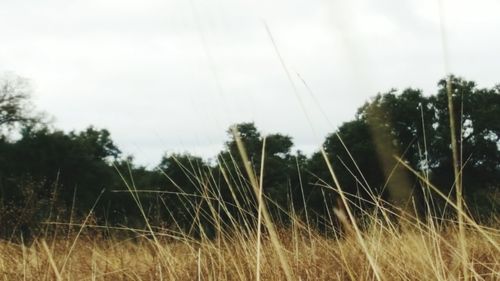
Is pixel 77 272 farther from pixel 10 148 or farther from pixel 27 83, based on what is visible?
pixel 27 83

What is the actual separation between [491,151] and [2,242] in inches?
994

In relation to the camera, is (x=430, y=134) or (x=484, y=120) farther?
(x=484, y=120)

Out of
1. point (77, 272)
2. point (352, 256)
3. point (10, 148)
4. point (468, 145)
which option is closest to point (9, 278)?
point (77, 272)

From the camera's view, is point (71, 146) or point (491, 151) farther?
point (71, 146)

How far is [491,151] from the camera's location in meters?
25.6

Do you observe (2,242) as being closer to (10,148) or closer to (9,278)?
(9,278)

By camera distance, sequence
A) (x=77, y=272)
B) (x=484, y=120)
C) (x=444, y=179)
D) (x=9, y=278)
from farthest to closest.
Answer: (x=484, y=120), (x=444, y=179), (x=77, y=272), (x=9, y=278)

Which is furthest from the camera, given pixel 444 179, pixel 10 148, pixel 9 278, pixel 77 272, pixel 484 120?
pixel 10 148

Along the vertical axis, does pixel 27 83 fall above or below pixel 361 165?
above

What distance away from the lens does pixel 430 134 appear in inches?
939

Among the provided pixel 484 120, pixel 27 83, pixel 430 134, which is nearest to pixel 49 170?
pixel 27 83

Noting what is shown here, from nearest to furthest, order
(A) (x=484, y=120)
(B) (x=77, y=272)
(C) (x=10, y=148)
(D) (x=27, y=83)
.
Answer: (B) (x=77, y=272) < (A) (x=484, y=120) < (C) (x=10, y=148) < (D) (x=27, y=83)

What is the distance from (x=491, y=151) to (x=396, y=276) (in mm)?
25718

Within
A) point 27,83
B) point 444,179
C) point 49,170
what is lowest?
point 444,179
